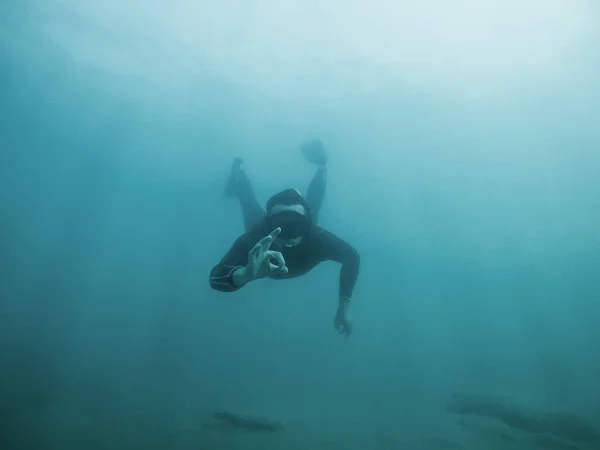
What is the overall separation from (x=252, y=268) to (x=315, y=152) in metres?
6.59

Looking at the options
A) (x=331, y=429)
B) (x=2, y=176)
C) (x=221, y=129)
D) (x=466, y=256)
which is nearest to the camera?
(x=331, y=429)

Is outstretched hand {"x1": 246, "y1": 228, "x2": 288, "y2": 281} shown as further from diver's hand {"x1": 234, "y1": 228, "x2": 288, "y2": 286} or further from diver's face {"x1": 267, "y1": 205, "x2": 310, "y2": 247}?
diver's face {"x1": 267, "y1": 205, "x2": 310, "y2": 247}

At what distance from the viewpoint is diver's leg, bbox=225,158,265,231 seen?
7.81m

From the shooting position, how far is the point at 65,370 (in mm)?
16859

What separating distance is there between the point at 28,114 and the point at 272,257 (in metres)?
22.4

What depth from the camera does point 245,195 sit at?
8367mm

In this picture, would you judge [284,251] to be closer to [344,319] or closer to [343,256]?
[343,256]

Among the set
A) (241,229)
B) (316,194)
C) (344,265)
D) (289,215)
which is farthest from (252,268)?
(241,229)

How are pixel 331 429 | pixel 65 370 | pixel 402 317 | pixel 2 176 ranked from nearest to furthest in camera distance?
pixel 331 429 < pixel 65 370 < pixel 2 176 < pixel 402 317

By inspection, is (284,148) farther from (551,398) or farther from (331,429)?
(551,398)

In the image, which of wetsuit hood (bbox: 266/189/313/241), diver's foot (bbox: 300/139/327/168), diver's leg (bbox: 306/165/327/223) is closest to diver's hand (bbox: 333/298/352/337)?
wetsuit hood (bbox: 266/189/313/241)

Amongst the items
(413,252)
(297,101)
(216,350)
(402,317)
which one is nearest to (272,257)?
(297,101)

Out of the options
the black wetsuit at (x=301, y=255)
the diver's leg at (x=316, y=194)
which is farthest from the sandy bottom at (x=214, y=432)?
the black wetsuit at (x=301, y=255)

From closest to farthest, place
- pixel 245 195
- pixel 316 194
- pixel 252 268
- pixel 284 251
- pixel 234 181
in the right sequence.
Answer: pixel 252 268 → pixel 284 251 → pixel 316 194 → pixel 245 195 → pixel 234 181
